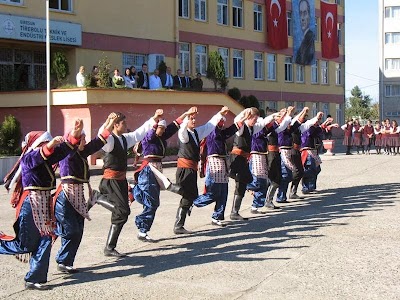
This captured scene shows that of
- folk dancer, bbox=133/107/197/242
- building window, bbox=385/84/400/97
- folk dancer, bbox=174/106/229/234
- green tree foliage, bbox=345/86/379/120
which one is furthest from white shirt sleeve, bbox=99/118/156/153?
green tree foliage, bbox=345/86/379/120

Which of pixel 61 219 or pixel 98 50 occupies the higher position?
pixel 98 50

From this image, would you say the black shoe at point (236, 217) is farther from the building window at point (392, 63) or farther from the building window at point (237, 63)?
the building window at point (392, 63)

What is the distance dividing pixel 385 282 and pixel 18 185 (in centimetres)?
413

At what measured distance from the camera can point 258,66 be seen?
1638 inches

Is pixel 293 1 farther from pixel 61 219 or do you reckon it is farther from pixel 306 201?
pixel 61 219

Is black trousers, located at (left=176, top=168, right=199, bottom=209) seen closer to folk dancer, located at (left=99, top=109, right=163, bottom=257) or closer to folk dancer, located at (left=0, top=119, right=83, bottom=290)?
folk dancer, located at (left=99, top=109, right=163, bottom=257)

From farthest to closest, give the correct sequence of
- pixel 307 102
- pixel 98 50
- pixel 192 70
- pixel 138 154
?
1. pixel 307 102
2. pixel 192 70
3. pixel 98 50
4. pixel 138 154

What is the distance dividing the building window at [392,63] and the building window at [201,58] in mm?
40458

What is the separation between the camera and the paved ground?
21.6ft

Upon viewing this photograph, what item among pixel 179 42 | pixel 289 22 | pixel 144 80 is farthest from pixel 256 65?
pixel 144 80

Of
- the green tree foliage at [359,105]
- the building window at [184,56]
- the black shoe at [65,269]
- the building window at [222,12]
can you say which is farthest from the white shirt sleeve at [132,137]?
the green tree foliage at [359,105]

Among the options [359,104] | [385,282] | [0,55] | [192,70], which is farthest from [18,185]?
[359,104]

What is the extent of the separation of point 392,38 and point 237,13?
37.7 m

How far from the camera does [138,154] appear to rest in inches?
392
